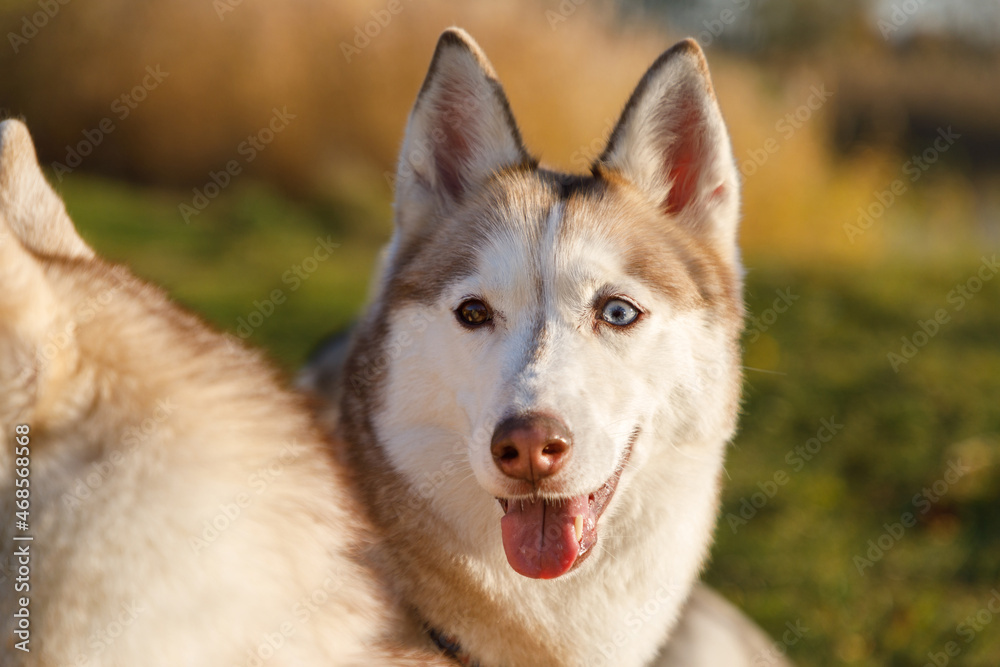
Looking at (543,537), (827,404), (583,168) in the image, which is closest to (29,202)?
(543,537)

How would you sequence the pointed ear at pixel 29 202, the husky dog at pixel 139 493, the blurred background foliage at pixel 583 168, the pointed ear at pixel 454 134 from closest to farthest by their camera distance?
the husky dog at pixel 139 493 → the pointed ear at pixel 29 202 → the pointed ear at pixel 454 134 → the blurred background foliage at pixel 583 168

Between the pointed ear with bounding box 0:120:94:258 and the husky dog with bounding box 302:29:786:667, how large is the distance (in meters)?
0.89

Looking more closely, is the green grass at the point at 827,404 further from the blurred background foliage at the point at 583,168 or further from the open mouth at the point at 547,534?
the open mouth at the point at 547,534

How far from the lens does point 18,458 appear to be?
131cm

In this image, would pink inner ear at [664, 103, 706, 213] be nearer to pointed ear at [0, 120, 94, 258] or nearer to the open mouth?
the open mouth

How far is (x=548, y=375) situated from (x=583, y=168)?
4.80 metres

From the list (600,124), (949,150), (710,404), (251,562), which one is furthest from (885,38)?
(251,562)

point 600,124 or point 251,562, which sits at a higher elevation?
point 251,562

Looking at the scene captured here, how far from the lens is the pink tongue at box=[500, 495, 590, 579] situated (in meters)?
2.01

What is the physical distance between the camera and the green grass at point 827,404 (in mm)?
4328

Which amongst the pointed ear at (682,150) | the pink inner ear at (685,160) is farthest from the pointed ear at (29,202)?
the pink inner ear at (685,160)

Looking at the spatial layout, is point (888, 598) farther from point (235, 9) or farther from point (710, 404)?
point (235, 9)

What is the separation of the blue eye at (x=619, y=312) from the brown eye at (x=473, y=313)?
301mm

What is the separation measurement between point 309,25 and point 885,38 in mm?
10537
